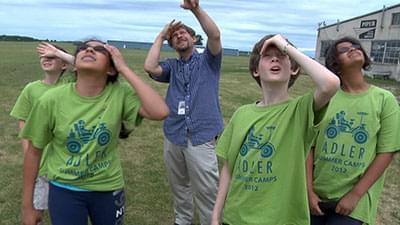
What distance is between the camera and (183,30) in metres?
4.11

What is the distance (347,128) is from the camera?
2857 mm

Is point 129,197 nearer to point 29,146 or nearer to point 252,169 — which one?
point 29,146

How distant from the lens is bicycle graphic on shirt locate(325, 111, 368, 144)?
9.25 ft

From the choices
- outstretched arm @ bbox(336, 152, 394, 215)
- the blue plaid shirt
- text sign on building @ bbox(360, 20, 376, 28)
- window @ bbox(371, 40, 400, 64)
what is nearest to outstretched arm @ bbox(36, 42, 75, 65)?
the blue plaid shirt

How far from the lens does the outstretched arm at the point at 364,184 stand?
9.18 feet

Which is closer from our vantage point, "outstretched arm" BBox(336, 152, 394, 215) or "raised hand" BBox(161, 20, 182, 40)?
"outstretched arm" BBox(336, 152, 394, 215)

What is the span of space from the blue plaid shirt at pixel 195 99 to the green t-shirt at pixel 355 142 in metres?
1.36

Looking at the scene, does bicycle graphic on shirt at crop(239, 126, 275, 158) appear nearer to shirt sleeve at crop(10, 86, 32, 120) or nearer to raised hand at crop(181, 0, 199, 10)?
raised hand at crop(181, 0, 199, 10)

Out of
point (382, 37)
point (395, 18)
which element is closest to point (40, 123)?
point (395, 18)

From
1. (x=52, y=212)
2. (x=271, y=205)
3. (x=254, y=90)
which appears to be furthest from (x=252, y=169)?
(x=254, y=90)

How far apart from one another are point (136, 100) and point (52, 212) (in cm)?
83

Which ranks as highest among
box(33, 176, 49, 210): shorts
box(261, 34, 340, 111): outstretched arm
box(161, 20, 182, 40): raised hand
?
box(161, 20, 182, 40): raised hand

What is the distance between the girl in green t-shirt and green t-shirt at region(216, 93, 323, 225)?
0.63 meters

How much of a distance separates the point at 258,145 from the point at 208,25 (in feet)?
5.23
